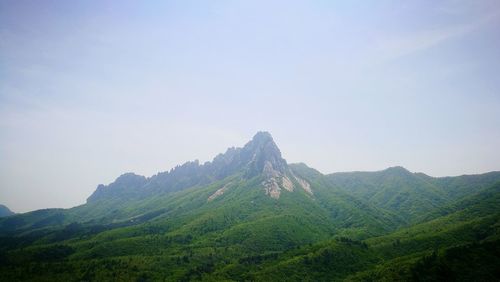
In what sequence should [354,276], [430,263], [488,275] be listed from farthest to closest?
[354,276] → [430,263] → [488,275]

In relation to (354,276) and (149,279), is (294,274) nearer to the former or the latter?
(354,276)

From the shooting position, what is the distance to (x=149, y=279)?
19525cm

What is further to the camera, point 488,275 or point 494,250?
point 494,250

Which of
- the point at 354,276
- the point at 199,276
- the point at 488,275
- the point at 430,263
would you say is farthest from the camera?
the point at 199,276

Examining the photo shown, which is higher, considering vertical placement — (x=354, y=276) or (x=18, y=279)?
(x=18, y=279)

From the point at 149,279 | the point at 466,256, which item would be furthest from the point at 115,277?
Answer: the point at 466,256

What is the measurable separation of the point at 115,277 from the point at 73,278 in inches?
1098

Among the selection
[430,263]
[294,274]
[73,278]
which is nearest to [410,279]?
[430,263]

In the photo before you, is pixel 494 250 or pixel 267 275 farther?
pixel 267 275

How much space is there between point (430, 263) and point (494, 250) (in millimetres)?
38799

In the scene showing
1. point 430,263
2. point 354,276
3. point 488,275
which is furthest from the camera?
point 354,276

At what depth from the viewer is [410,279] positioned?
162375 millimetres

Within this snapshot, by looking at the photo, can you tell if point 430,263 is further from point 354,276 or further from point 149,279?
point 149,279

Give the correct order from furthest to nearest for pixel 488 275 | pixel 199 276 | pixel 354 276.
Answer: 1. pixel 199 276
2. pixel 354 276
3. pixel 488 275
